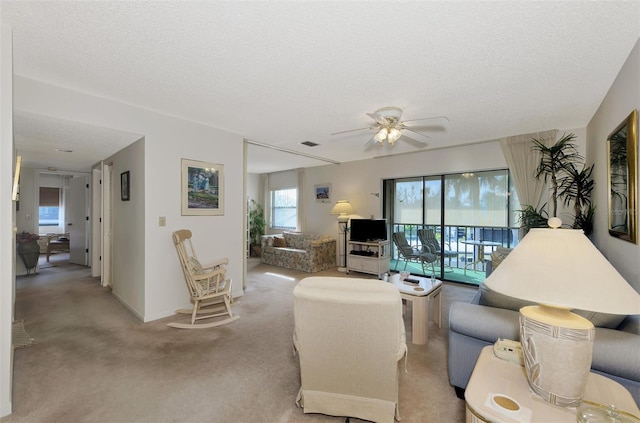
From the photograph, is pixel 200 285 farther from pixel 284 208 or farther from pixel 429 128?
pixel 284 208

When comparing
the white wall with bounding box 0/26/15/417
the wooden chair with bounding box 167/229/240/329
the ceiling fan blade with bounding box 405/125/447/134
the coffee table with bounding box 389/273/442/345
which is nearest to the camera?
the white wall with bounding box 0/26/15/417

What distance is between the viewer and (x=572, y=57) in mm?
2113

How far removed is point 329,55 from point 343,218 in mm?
4391

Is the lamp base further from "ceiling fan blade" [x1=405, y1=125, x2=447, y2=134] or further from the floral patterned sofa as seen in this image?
the floral patterned sofa

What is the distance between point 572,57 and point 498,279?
205cm

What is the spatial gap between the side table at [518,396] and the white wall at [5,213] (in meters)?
2.73

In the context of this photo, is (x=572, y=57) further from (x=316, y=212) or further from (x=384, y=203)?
(x=316, y=212)

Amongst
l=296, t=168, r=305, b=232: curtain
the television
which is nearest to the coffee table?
the television

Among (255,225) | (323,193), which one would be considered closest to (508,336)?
(323,193)

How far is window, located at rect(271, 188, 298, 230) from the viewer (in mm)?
8023

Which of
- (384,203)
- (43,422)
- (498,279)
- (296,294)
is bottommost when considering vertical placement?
(43,422)

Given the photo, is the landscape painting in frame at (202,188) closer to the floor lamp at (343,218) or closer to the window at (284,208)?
the floor lamp at (343,218)

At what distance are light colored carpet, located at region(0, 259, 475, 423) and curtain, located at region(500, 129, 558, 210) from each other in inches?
92.1

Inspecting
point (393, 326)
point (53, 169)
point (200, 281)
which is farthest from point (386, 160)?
point (53, 169)
